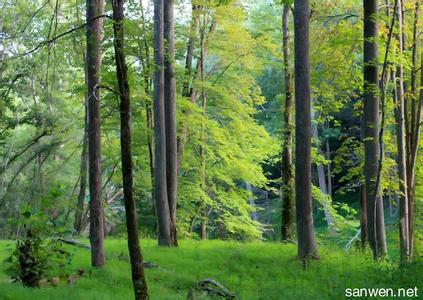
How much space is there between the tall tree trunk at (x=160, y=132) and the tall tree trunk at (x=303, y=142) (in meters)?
3.78

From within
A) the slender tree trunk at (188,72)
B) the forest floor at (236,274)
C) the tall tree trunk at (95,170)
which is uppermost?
the slender tree trunk at (188,72)

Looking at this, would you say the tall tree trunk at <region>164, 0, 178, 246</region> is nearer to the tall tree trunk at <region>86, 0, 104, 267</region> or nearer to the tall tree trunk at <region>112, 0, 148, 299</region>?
the tall tree trunk at <region>86, 0, 104, 267</region>

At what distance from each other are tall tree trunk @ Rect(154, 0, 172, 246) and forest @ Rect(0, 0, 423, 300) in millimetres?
36

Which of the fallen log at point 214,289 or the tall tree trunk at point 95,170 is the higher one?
the tall tree trunk at point 95,170

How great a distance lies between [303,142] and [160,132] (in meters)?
4.01

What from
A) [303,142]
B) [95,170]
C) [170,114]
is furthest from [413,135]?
[95,170]

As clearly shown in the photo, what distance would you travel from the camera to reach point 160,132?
13406 millimetres

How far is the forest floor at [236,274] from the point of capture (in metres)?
7.85

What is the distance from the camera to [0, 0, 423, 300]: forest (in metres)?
8.09

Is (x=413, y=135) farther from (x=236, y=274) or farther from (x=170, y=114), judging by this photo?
(x=236, y=274)

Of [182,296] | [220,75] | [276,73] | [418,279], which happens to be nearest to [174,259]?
[182,296]

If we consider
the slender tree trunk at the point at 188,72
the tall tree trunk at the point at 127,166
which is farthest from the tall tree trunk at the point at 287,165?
the tall tree trunk at the point at 127,166

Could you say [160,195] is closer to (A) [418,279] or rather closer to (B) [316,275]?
(B) [316,275]

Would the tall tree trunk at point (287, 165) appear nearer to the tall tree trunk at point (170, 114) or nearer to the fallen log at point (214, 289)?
the tall tree trunk at point (170, 114)
